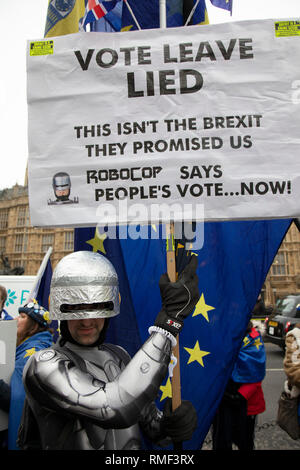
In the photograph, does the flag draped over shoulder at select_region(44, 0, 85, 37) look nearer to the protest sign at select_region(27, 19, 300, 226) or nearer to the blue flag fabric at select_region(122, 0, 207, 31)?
the blue flag fabric at select_region(122, 0, 207, 31)

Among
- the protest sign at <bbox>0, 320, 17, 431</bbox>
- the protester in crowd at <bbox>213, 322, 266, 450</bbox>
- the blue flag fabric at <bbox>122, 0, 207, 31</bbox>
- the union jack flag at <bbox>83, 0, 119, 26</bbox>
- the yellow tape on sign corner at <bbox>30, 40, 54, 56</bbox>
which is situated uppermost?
the blue flag fabric at <bbox>122, 0, 207, 31</bbox>

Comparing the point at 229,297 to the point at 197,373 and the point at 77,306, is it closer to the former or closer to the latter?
the point at 197,373

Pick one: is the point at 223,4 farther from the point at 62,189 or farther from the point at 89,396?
the point at 89,396

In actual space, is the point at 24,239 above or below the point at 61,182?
below

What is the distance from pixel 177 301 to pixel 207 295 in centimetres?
121

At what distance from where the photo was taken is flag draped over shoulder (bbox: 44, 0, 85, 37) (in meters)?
2.65

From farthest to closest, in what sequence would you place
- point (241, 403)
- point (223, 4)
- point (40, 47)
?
1. point (241, 403)
2. point (223, 4)
3. point (40, 47)

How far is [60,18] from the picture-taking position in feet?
8.71

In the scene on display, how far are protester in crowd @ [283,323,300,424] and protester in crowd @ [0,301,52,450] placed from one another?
1.80 metres

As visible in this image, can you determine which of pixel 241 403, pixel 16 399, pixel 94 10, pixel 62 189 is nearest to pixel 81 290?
pixel 62 189

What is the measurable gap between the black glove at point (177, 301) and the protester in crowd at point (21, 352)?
1.20 metres

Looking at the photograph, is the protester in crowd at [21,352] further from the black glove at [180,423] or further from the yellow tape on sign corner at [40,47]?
the yellow tape on sign corner at [40,47]

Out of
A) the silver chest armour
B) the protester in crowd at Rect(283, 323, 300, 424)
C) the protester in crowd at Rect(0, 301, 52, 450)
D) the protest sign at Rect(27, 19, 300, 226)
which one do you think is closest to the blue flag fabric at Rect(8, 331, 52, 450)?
the protester in crowd at Rect(0, 301, 52, 450)
